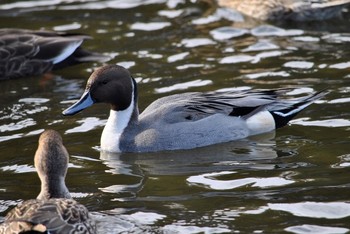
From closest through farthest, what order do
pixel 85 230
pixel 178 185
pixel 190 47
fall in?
pixel 85 230 → pixel 178 185 → pixel 190 47

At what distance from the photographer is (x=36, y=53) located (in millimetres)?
13305

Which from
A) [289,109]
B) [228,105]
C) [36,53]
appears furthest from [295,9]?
[228,105]

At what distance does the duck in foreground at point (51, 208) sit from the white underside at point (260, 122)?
2.96 meters

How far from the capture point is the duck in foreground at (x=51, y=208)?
681 cm

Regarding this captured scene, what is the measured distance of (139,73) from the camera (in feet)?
41.4

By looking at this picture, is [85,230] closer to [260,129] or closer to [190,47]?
[260,129]

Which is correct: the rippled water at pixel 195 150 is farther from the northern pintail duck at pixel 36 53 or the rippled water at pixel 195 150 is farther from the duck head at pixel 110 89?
the duck head at pixel 110 89

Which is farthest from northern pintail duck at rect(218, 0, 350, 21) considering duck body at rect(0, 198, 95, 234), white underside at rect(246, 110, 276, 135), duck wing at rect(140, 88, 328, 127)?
duck body at rect(0, 198, 95, 234)

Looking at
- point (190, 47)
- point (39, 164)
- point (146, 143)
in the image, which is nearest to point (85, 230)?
point (39, 164)

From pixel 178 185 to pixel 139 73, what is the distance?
3.86 meters

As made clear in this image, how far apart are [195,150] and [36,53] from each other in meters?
3.93

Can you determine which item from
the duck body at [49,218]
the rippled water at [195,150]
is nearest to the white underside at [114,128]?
the rippled water at [195,150]

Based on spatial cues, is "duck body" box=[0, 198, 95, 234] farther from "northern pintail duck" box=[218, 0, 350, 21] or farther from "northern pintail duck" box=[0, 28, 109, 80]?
"northern pintail duck" box=[218, 0, 350, 21]

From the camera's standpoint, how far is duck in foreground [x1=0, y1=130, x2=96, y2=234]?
6.81m
